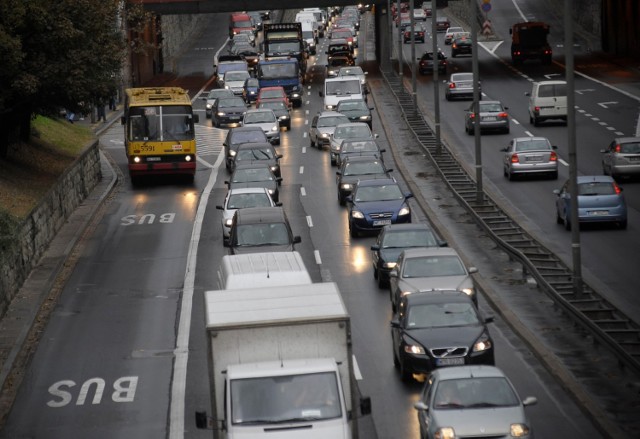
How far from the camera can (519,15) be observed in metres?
128

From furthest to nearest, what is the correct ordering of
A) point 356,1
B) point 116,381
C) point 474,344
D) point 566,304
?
A: point 356,1
point 566,304
point 116,381
point 474,344

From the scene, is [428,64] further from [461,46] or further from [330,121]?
[330,121]

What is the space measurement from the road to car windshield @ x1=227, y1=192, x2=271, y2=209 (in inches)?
50.6

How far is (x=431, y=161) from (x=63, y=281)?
2084 centimetres

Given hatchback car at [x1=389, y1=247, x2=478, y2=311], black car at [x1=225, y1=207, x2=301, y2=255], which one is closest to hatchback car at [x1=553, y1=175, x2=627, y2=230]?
black car at [x1=225, y1=207, x2=301, y2=255]

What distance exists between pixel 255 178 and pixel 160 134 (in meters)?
6.21

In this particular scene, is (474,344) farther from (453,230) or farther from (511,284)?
(453,230)

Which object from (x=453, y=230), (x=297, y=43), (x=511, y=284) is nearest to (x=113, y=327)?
(x=511, y=284)

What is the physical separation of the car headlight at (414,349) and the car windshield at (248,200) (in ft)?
53.0

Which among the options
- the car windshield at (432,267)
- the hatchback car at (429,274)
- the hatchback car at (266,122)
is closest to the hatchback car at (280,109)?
the hatchback car at (266,122)

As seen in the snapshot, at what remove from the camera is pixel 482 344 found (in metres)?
22.7

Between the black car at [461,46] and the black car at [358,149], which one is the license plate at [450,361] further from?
the black car at [461,46]

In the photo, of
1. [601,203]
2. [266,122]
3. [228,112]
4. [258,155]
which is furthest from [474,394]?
[228,112]

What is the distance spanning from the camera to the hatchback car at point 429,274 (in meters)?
27.4
